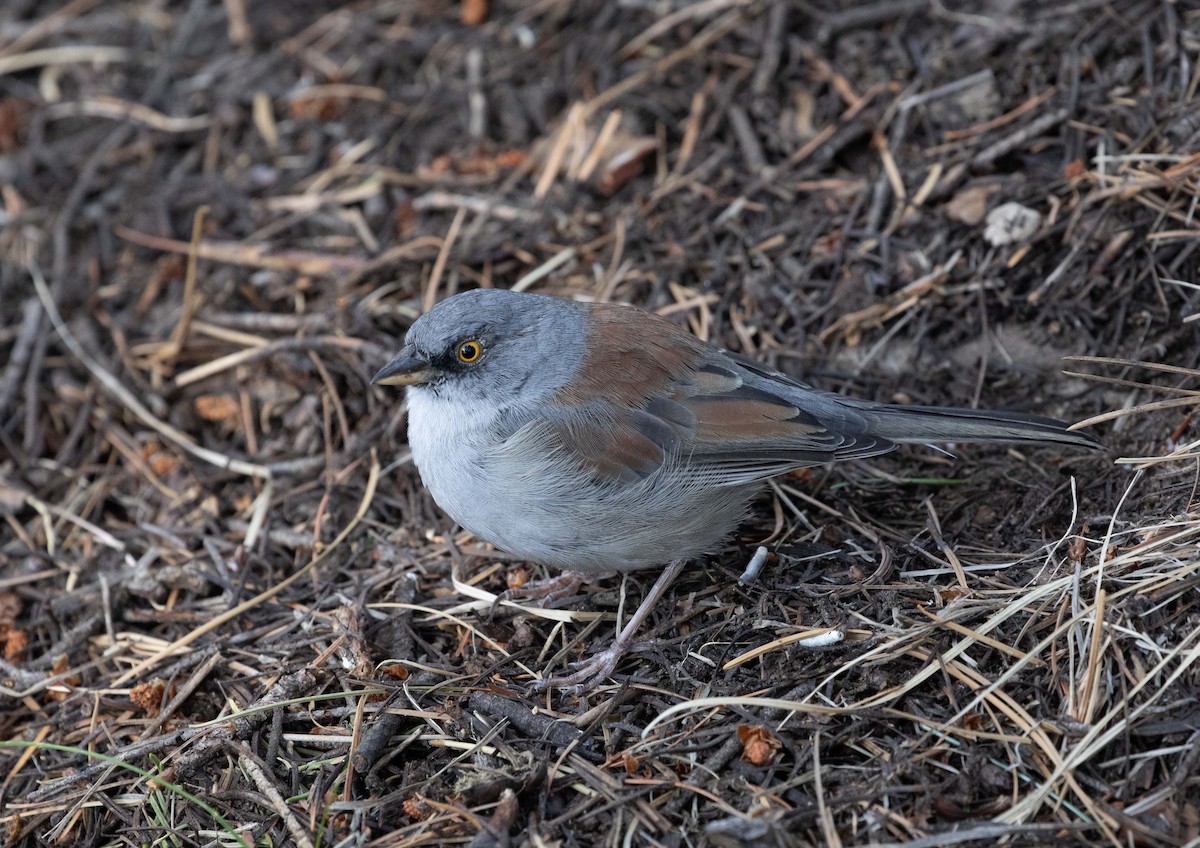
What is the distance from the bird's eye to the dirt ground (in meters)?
0.93

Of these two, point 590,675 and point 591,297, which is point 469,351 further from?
point 590,675

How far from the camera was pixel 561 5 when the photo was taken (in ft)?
23.1

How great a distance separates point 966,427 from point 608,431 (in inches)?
60.1

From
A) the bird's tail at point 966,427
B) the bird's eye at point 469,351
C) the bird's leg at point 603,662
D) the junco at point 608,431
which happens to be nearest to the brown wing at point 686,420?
the junco at point 608,431

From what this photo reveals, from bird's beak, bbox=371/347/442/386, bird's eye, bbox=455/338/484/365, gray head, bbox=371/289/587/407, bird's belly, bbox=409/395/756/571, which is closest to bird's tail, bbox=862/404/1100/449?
bird's belly, bbox=409/395/756/571

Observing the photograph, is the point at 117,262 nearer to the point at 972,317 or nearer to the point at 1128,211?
the point at 972,317

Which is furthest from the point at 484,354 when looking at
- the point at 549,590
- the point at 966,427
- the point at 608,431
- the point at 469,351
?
the point at 966,427

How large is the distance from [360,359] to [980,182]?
3.50m

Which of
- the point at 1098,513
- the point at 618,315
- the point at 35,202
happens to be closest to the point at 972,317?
the point at 1098,513

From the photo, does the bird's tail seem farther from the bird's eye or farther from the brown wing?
the bird's eye

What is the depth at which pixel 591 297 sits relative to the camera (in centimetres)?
589

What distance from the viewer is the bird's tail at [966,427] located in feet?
14.3

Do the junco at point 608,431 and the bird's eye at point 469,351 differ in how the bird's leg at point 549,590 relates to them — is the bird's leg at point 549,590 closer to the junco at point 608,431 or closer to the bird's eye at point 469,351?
the junco at point 608,431

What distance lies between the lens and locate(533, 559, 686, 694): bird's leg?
13.6 feet
